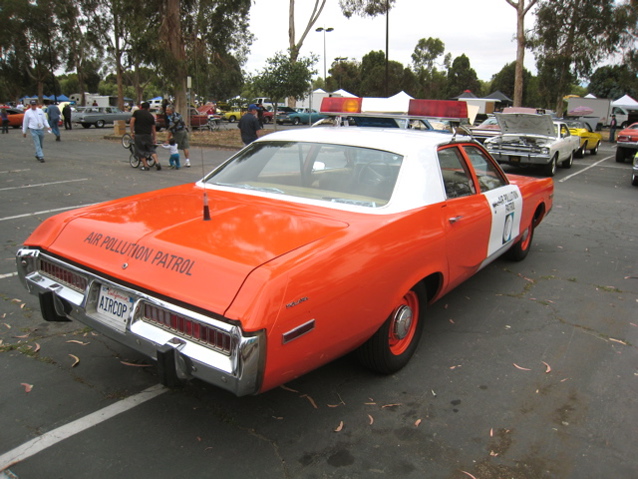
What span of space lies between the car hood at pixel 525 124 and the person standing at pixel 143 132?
31.2 feet

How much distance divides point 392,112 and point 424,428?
4403 millimetres

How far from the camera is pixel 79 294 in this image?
2918mm

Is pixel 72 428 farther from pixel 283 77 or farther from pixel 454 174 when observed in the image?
pixel 283 77

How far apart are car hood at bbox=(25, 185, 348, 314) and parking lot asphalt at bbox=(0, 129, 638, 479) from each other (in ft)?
2.79

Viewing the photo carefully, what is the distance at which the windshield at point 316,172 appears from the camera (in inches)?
137

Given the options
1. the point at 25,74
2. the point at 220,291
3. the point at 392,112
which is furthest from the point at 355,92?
the point at 220,291

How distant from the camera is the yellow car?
64.2 ft

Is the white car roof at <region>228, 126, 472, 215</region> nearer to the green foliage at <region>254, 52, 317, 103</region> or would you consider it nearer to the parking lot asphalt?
the parking lot asphalt

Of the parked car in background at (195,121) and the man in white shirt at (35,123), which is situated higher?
the parked car in background at (195,121)

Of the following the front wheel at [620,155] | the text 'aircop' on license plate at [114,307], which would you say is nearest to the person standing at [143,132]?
the text 'aircop' on license plate at [114,307]

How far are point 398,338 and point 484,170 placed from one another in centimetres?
209

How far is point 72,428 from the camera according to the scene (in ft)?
8.99

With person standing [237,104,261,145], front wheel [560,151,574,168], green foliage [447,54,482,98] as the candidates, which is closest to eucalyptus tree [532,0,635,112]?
front wheel [560,151,574,168]

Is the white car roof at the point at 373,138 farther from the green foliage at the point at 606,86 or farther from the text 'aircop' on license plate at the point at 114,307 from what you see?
the green foliage at the point at 606,86
